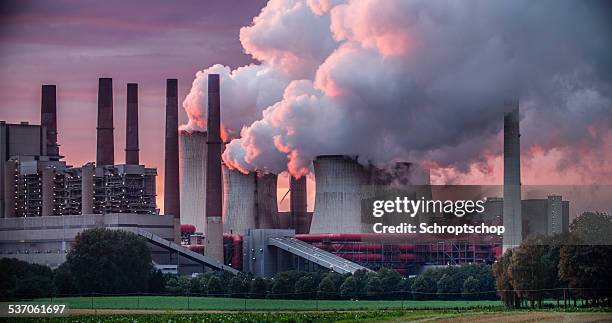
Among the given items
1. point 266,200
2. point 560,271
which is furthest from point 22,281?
point 266,200

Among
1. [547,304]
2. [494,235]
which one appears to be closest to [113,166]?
[494,235]

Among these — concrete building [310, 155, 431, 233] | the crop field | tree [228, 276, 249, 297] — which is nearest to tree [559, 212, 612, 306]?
the crop field

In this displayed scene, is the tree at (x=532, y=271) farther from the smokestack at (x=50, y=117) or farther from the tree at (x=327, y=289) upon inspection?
the smokestack at (x=50, y=117)

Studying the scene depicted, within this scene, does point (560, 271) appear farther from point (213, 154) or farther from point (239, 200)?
point (239, 200)

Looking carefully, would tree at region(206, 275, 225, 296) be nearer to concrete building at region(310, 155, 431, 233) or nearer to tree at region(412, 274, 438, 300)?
tree at region(412, 274, 438, 300)

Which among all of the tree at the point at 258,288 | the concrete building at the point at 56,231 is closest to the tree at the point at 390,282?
the tree at the point at 258,288

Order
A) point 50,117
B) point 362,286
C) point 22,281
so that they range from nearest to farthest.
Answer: point 22,281 < point 362,286 < point 50,117

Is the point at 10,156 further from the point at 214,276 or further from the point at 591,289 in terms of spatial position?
the point at 591,289
